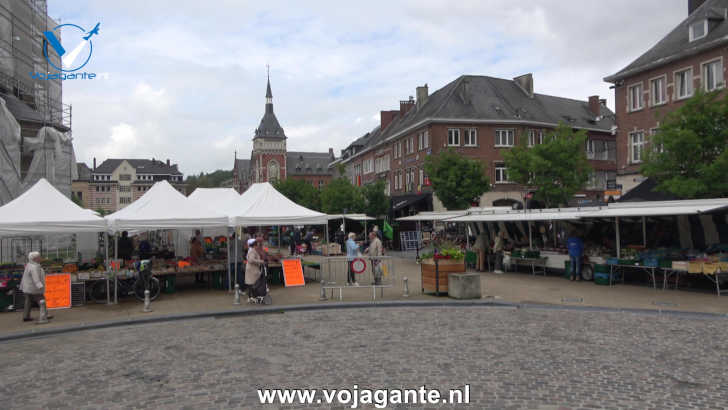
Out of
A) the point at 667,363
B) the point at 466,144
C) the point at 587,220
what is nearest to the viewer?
the point at 667,363

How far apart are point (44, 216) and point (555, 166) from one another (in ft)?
77.2

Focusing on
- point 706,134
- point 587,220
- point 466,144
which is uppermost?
point 466,144

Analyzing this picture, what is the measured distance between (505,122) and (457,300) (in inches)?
1225

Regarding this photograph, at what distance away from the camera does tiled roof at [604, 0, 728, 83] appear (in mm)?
24375

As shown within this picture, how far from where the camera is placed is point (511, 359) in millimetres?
7227

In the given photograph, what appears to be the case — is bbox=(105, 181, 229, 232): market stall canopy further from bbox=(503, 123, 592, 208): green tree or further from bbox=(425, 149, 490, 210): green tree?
bbox=(425, 149, 490, 210): green tree

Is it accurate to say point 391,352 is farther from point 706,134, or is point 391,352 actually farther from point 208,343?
point 706,134

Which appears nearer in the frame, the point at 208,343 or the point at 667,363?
the point at 667,363

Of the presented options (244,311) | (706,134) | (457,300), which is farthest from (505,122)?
(244,311)

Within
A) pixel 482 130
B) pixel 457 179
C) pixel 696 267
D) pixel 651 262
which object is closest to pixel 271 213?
pixel 651 262

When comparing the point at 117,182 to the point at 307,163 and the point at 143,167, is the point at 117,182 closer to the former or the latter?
the point at 143,167

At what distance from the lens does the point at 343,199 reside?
4109 cm

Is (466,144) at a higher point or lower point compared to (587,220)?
higher

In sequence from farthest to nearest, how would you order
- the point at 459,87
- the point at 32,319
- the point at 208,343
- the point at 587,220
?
the point at 459,87, the point at 587,220, the point at 32,319, the point at 208,343
